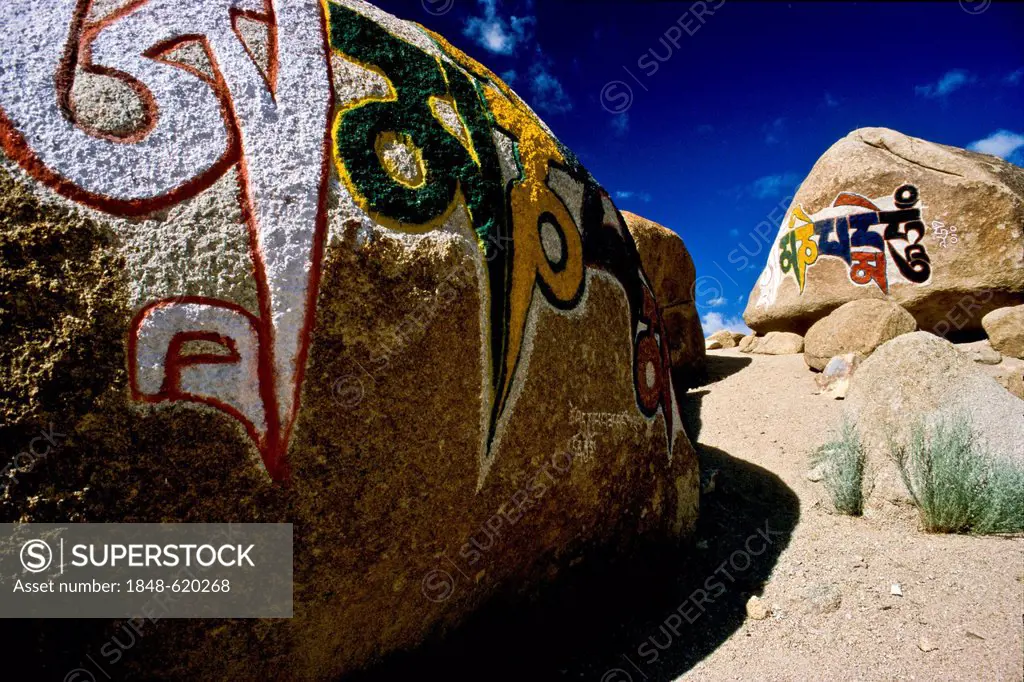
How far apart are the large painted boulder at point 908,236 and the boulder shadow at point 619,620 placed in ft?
15.6

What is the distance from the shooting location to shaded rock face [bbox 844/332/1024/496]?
3453 mm

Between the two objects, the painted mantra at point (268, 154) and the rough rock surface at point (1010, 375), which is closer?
the painted mantra at point (268, 154)

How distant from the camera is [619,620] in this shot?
96.9 inches

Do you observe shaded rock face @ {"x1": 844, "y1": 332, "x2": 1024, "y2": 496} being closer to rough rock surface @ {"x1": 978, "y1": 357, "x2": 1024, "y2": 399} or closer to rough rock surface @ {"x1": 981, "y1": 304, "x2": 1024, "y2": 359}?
rough rock surface @ {"x1": 978, "y1": 357, "x2": 1024, "y2": 399}

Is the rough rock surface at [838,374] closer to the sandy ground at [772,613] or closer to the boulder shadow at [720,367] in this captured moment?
the boulder shadow at [720,367]

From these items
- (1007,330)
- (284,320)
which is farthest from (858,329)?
(284,320)

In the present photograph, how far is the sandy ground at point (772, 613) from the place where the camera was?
2027 millimetres

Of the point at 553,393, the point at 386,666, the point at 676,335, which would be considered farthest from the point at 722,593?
the point at 676,335

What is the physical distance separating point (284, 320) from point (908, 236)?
24.3 feet

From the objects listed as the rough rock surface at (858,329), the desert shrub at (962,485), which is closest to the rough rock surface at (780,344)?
the rough rock surface at (858,329)

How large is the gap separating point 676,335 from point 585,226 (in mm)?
4074

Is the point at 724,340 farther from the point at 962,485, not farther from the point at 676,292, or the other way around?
the point at 962,485

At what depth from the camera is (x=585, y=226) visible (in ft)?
8.44

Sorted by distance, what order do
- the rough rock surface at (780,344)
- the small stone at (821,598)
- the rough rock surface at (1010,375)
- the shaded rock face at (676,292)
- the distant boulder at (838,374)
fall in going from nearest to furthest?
the small stone at (821,598), the rough rock surface at (1010,375), the distant boulder at (838,374), the shaded rock face at (676,292), the rough rock surface at (780,344)
